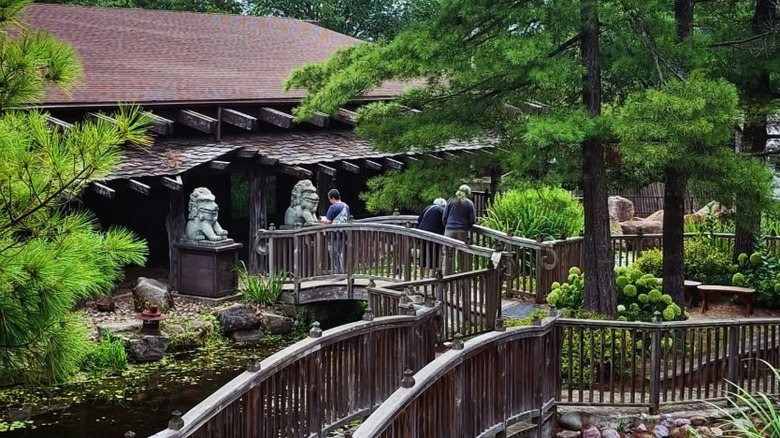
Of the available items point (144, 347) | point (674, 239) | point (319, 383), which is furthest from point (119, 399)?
point (674, 239)

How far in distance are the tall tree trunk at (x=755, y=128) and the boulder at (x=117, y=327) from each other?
26.0ft

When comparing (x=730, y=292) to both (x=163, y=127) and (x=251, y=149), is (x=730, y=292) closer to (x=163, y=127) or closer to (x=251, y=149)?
(x=251, y=149)

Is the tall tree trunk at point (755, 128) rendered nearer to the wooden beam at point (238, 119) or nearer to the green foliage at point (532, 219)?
the green foliage at point (532, 219)

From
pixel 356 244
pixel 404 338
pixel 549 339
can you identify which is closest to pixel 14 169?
pixel 404 338

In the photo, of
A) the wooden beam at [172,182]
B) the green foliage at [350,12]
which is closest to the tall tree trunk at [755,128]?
the wooden beam at [172,182]

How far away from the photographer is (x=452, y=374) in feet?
22.5

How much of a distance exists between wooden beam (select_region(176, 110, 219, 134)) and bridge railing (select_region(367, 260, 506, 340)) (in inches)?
256

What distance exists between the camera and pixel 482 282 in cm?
1135

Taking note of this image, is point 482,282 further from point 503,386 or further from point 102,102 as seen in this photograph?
point 102,102

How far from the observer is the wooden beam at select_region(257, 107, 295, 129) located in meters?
18.0

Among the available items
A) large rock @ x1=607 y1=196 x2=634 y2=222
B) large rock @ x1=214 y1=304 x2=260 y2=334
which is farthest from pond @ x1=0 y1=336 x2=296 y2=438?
large rock @ x1=607 y1=196 x2=634 y2=222

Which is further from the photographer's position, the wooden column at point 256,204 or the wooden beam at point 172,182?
the wooden column at point 256,204

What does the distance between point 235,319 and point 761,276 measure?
7.65 metres

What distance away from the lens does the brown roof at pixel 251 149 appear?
1523 centimetres
